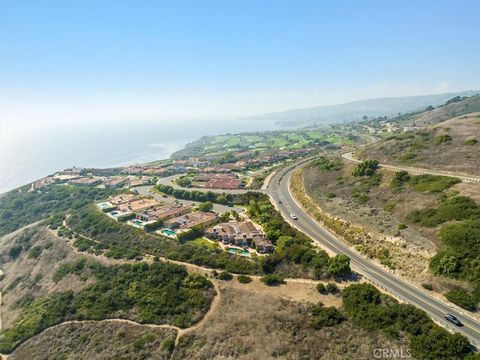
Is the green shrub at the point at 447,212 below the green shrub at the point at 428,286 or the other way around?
the other way around

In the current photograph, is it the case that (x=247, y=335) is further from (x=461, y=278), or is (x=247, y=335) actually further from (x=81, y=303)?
(x=81, y=303)

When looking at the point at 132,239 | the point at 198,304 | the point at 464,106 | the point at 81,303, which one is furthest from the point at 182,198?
the point at 464,106

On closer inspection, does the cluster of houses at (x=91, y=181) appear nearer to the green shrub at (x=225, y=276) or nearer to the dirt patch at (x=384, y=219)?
the dirt patch at (x=384, y=219)

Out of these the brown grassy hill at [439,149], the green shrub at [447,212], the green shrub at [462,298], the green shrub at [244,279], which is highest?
the brown grassy hill at [439,149]

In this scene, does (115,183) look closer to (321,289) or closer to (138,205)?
(138,205)

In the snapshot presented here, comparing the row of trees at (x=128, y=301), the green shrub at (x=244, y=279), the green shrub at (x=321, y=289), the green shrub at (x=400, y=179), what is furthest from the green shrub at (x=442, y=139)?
the row of trees at (x=128, y=301)

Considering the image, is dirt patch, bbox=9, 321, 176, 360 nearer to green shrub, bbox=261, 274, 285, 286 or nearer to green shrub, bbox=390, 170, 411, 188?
green shrub, bbox=261, 274, 285, 286

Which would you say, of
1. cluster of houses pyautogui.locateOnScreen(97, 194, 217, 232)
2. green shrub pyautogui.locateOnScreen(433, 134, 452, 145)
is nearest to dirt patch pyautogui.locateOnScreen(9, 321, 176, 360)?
cluster of houses pyautogui.locateOnScreen(97, 194, 217, 232)
